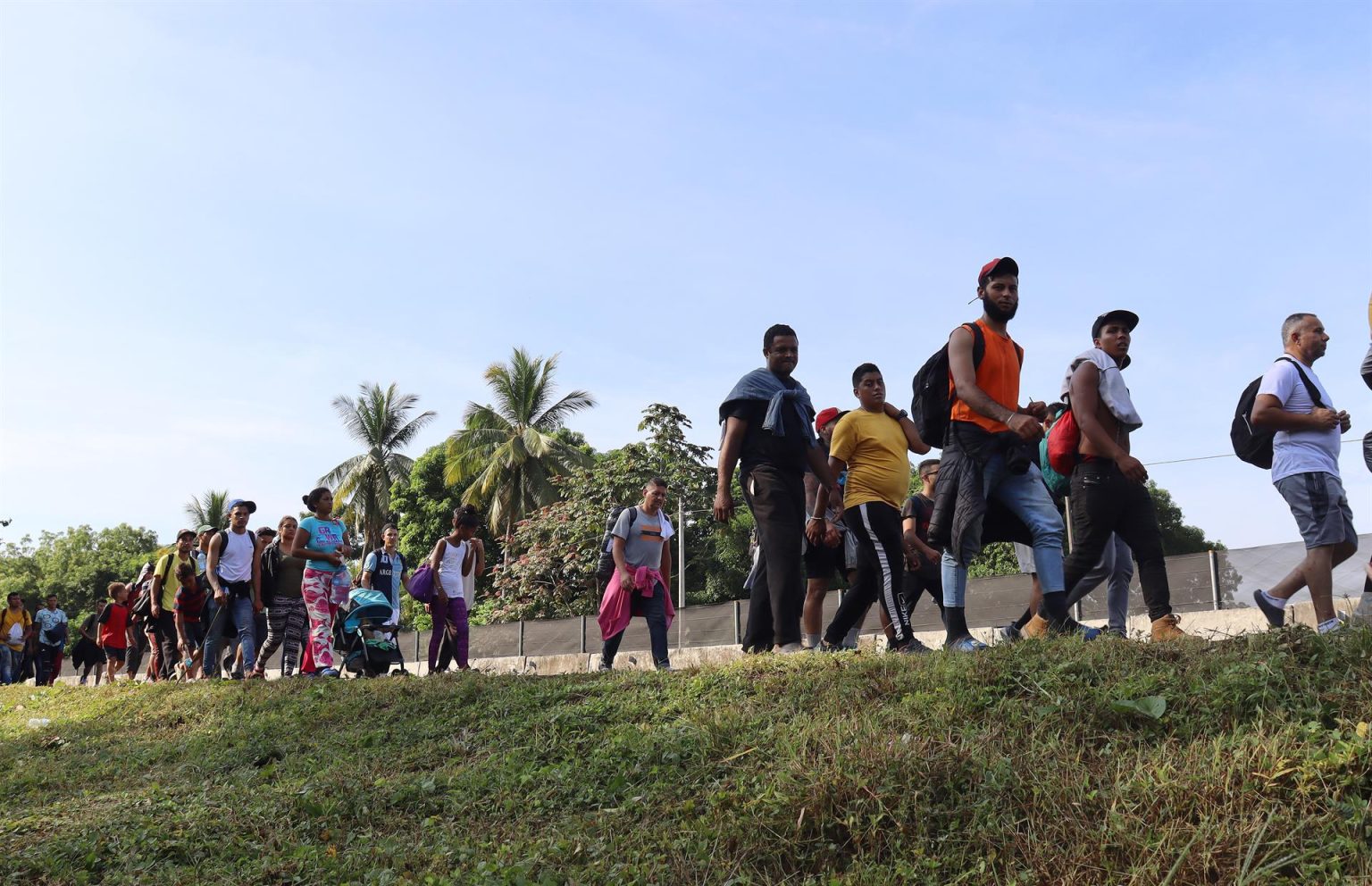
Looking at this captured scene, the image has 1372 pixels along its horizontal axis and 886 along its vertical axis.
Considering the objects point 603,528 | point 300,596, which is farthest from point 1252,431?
point 603,528

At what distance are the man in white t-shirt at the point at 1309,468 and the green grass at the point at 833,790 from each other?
6.03ft

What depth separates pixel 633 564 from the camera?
954cm

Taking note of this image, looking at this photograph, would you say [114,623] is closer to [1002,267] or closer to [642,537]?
[642,537]

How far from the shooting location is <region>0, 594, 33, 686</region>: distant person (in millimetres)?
18875

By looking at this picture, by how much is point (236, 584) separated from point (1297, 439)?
369 inches

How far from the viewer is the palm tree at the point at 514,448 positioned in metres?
38.3

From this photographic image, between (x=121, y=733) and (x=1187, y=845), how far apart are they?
7.36 meters

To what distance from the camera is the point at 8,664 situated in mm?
19016

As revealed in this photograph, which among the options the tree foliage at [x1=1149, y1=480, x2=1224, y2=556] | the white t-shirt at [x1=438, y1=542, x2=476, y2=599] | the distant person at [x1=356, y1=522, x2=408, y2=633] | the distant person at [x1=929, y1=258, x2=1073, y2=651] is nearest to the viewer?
the distant person at [x1=929, y1=258, x2=1073, y2=651]

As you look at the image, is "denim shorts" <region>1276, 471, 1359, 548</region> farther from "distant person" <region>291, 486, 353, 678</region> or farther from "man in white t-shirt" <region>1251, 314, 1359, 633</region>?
"distant person" <region>291, 486, 353, 678</region>

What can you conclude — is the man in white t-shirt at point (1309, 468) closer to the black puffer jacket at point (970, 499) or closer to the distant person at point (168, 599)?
the black puffer jacket at point (970, 499)

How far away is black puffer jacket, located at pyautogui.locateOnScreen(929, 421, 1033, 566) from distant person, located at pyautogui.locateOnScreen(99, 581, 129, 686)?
49.0 ft

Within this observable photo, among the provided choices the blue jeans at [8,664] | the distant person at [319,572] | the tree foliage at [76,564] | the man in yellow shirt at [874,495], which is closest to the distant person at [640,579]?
the man in yellow shirt at [874,495]

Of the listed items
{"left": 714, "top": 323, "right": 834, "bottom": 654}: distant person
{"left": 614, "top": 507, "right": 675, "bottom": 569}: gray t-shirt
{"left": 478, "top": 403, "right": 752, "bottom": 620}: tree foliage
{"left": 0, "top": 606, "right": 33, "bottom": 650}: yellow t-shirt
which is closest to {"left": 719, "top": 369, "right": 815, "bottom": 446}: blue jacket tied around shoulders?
{"left": 714, "top": 323, "right": 834, "bottom": 654}: distant person
